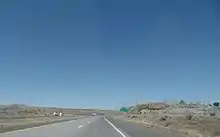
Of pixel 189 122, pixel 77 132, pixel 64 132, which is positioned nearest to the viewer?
pixel 64 132

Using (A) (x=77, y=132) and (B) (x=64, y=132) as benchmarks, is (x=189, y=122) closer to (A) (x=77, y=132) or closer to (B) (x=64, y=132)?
(A) (x=77, y=132)

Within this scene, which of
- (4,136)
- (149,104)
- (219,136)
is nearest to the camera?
(219,136)

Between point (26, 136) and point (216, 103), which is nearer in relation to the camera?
point (26, 136)

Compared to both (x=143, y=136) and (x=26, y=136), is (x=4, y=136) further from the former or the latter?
(x=143, y=136)

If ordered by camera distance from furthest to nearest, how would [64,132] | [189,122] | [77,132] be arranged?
[189,122], [77,132], [64,132]

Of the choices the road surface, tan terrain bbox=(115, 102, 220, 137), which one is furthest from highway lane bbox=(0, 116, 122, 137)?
tan terrain bbox=(115, 102, 220, 137)

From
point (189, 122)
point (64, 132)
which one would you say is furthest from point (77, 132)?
point (189, 122)

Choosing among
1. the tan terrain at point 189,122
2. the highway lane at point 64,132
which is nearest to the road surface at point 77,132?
the highway lane at point 64,132

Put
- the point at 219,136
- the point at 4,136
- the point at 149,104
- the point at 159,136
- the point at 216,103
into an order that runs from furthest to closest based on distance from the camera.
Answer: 1. the point at 149,104
2. the point at 216,103
3. the point at 159,136
4. the point at 4,136
5. the point at 219,136

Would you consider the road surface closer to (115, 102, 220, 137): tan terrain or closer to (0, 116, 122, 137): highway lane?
(0, 116, 122, 137): highway lane

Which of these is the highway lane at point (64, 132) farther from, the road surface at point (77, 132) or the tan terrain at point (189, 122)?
the tan terrain at point (189, 122)

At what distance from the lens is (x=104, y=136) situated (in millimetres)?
28062

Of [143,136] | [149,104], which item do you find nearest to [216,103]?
[149,104]

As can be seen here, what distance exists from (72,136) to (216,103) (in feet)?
397
